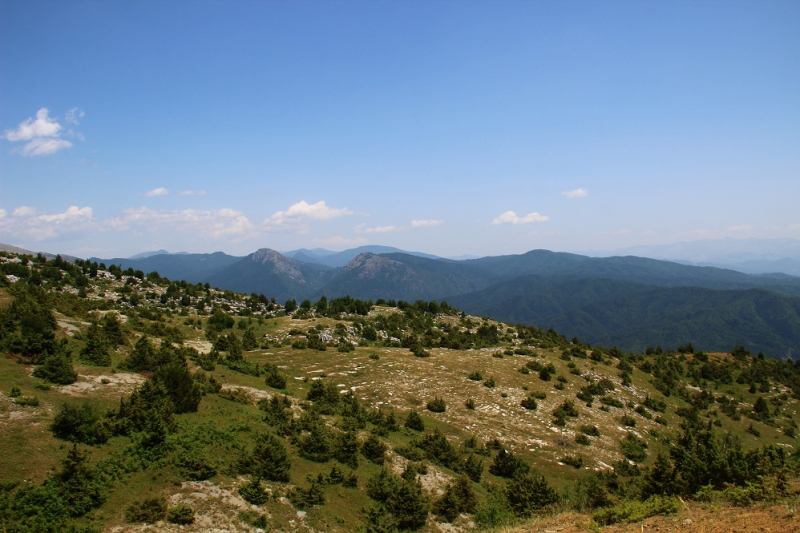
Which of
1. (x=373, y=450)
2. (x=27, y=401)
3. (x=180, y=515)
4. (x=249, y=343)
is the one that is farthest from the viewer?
(x=249, y=343)

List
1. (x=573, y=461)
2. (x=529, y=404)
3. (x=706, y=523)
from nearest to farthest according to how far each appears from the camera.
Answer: (x=706, y=523) → (x=573, y=461) → (x=529, y=404)

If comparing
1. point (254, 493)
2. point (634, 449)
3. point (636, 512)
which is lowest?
point (634, 449)

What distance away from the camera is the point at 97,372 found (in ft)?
62.5

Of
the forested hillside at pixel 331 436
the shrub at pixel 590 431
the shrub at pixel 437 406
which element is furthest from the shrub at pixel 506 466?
the shrub at pixel 590 431

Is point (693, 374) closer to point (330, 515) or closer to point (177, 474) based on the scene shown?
point (330, 515)

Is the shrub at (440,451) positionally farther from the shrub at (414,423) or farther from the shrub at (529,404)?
the shrub at (529,404)

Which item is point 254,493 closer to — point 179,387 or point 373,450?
point 373,450

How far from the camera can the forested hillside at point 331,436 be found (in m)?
11.8

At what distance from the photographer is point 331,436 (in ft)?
60.5

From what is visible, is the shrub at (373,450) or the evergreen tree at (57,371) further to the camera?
the shrub at (373,450)

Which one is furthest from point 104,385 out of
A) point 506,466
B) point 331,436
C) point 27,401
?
point 506,466

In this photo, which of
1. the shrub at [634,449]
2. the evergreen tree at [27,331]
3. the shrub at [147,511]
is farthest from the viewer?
the shrub at [634,449]

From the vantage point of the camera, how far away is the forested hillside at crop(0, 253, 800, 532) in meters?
11.8

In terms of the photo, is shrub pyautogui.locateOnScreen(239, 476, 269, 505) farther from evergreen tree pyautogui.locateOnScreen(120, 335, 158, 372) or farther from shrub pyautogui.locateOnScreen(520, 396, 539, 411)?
shrub pyautogui.locateOnScreen(520, 396, 539, 411)
